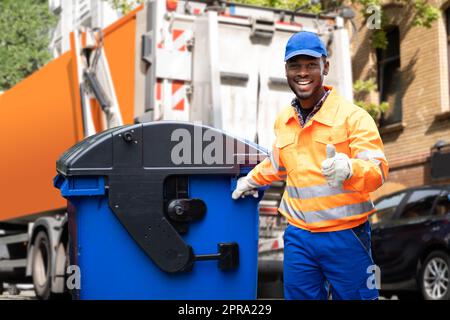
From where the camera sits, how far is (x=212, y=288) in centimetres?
506

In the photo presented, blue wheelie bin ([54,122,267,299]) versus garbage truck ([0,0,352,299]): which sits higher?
garbage truck ([0,0,352,299])

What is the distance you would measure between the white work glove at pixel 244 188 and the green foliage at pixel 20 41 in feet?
65.1

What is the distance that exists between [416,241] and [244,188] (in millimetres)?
5856

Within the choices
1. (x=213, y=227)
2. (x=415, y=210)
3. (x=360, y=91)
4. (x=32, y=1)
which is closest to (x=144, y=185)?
(x=213, y=227)

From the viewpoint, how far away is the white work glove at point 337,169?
382 cm

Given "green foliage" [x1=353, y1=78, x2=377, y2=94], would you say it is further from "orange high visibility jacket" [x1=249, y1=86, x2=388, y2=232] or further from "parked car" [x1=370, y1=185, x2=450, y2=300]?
"orange high visibility jacket" [x1=249, y1=86, x2=388, y2=232]

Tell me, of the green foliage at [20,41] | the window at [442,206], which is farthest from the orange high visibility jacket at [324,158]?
the green foliage at [20,41]

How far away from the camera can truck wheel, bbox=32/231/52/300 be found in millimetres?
10047

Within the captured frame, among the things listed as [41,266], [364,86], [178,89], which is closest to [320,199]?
[178,89]

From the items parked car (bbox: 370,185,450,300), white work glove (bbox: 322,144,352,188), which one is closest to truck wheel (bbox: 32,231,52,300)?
parked car (bbox: 370,185,450,300)

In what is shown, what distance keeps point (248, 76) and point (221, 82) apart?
1.07 feet

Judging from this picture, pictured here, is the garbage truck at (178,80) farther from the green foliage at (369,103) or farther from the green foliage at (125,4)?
the green foliage at (369,103)

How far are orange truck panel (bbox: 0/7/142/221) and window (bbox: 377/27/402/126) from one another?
732cm

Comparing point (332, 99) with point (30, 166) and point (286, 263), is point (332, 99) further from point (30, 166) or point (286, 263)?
point (30, 166)
